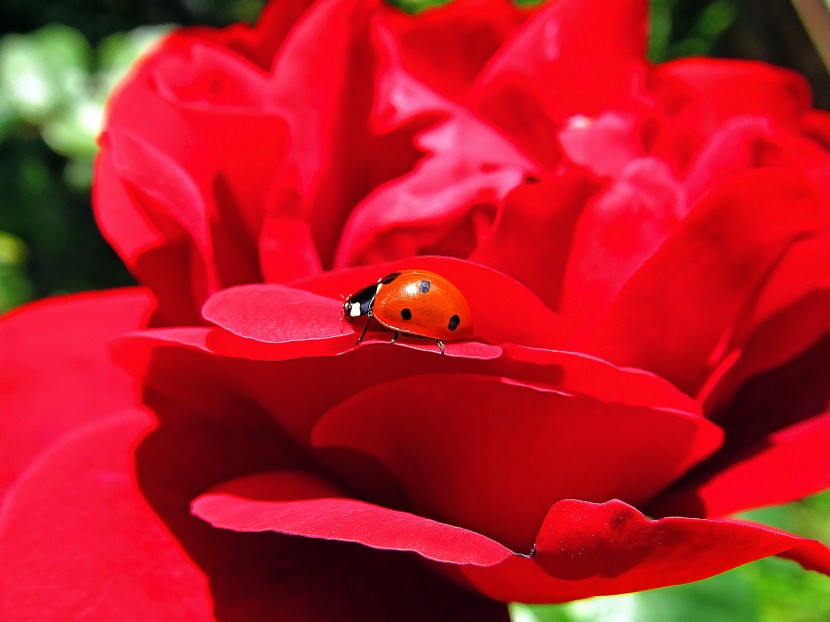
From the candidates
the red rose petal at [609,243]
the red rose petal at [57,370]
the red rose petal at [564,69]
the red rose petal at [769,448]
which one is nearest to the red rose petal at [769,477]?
the red rose petal at [769,448]

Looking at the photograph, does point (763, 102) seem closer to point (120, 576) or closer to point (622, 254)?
point (622, 254)

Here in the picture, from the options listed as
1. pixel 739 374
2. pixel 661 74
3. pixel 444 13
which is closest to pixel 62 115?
pixel 444 13

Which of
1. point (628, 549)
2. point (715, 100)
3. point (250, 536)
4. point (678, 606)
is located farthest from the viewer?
point (678, 606)

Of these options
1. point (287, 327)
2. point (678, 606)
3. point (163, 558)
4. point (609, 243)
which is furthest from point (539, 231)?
point (678, 606)

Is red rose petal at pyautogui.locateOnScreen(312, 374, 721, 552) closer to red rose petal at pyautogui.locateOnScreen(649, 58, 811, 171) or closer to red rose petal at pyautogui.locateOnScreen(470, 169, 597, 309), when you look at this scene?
red rose petal at pyautogui.locateOnScreen(470, 169, 597, 309)

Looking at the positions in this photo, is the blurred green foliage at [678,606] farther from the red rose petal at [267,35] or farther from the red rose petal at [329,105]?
the red rose petal at [267,35]

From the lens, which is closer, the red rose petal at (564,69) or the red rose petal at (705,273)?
the red rose petal at (705,273)

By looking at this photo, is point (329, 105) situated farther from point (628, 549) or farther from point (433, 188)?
point (628, 549)
